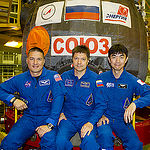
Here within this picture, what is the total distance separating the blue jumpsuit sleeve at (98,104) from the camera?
8.21 feet

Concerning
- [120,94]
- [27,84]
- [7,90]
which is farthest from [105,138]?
[7,90]

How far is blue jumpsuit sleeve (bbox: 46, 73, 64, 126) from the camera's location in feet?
8.13

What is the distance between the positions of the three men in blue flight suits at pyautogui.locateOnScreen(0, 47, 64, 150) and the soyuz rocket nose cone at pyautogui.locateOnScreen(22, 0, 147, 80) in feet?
2.48

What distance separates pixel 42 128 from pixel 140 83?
1.72m

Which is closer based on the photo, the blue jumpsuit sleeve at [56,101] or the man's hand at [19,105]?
the blue jumpsuit sleeve at [56,101]

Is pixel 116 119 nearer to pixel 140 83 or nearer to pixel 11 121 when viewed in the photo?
pixel 140 83

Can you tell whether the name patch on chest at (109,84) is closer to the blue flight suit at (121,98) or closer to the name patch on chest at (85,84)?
the blue flight suit at (121,98)

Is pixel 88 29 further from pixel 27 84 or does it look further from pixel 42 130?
pixel 42 130

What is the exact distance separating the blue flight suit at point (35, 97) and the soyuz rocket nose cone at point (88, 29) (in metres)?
0.80

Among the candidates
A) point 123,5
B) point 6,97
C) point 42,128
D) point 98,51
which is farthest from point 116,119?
point 123,5

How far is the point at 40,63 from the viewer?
2.79 meters

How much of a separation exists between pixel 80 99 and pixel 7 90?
1234 mm

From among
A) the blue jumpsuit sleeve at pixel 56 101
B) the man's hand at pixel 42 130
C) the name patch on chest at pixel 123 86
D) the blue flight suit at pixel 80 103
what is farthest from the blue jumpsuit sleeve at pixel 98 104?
the man's hand at pixel 42 130

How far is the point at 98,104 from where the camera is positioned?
8.57 ft
